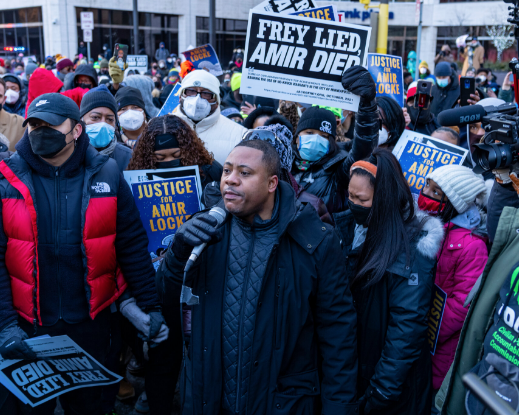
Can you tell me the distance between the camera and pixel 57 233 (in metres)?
2.76

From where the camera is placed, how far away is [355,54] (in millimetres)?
3424

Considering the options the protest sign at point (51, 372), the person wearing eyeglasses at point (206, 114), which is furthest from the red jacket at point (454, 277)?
the person wearing eyeglasses at point (206, 114)

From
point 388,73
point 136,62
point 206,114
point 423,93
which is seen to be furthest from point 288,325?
point 136,62

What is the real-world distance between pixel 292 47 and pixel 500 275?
211cm

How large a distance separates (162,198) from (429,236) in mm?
1659

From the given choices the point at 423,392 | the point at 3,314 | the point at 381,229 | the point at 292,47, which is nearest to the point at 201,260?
the point at 381,229

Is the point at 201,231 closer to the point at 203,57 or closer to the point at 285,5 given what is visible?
the point at 285,5

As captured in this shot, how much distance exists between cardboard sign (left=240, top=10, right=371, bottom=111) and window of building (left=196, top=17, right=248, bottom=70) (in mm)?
34198

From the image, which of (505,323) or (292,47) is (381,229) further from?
(292,47)

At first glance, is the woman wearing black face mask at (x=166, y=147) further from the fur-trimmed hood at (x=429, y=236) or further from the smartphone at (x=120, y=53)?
the smartphone at (x=120, y=53)

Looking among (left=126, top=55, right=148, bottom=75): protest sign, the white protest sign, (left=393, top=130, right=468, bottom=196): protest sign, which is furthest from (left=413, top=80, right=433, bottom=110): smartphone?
the white protest sign

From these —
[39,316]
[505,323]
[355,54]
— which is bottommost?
[39,316]

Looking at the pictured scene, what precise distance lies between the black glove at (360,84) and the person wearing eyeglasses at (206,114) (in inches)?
62.9

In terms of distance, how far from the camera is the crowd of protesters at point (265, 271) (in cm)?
232
